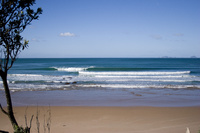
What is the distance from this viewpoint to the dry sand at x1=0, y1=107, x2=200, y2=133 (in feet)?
23.5

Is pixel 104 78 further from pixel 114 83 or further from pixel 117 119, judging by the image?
pixel 117 119

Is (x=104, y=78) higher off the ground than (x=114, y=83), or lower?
higher

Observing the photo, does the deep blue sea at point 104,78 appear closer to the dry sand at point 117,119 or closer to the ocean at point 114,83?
the ocean at point 114,83

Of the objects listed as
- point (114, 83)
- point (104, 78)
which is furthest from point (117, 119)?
point (104, 78)

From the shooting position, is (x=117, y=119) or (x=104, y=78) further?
(x=104, y=78)

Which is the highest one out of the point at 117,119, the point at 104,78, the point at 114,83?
the point at 104,78

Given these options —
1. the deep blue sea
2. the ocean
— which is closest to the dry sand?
the ocean

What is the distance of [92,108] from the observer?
33.6 feet

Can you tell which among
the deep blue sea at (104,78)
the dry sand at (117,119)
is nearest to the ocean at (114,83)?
the deep blue sea at (104,78)

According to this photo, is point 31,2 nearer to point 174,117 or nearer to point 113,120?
point 113,120

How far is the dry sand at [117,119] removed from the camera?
717 centimetres

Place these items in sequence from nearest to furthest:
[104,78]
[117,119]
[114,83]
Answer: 1. [117,119]
2. [114,83]
3. [104,78]

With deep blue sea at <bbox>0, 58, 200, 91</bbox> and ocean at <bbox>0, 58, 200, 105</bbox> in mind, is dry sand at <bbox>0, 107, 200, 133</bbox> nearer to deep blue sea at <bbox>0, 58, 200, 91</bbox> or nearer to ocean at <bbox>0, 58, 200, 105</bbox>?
ocean at <bbox>0, 58, 200, 105</bbox>

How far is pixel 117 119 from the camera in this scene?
27.6 feet
